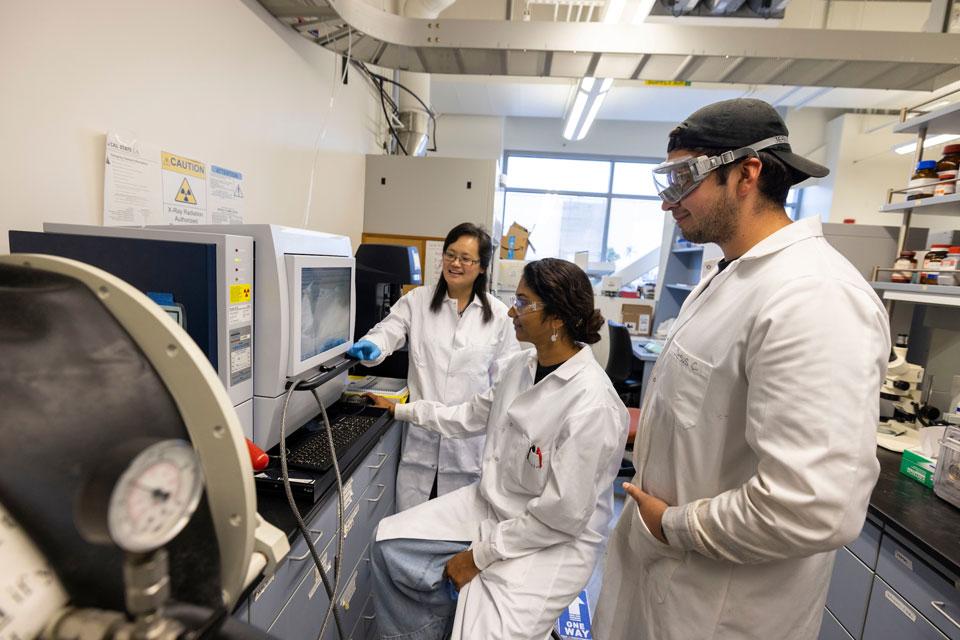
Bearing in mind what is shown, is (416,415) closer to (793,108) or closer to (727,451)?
(727,451)

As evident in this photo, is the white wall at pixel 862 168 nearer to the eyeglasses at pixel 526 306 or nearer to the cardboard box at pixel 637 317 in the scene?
the cardboard box at pixel 637 317

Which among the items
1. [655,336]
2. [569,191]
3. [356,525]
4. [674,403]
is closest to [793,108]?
[569,191]

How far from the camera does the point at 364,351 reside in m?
1.55

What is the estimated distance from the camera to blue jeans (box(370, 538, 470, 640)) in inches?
49.1

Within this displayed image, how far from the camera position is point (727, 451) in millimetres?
928

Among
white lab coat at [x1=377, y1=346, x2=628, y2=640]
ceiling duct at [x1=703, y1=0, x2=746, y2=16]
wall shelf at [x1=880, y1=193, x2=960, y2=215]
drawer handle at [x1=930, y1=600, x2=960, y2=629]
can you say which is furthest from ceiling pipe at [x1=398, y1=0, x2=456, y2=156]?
drawer handle at [x1=930, y1=600, x2=960, y2=629]

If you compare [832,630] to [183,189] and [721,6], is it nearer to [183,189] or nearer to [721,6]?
[183,189]

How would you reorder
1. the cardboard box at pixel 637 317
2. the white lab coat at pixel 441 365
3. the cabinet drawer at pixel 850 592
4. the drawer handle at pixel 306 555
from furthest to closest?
the cardboard box at pixel 637 317, the white lab coat at pixel 441 365, the cabinet drawer at pixel 850 592, the drawer handle at pixel 306 555

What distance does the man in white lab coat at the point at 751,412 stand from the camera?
0.75 metres

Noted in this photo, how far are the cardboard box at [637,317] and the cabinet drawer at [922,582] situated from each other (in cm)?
328

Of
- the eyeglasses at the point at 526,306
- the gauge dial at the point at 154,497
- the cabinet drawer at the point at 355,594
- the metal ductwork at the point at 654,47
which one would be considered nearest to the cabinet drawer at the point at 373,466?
the cabinet drawer at the point at 355,594

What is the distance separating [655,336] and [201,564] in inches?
172

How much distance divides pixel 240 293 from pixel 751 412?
40.4 inches

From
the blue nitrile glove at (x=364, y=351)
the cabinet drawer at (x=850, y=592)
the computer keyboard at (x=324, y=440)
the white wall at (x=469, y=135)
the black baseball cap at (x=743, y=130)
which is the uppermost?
the white wall at (x=469, y=135)
